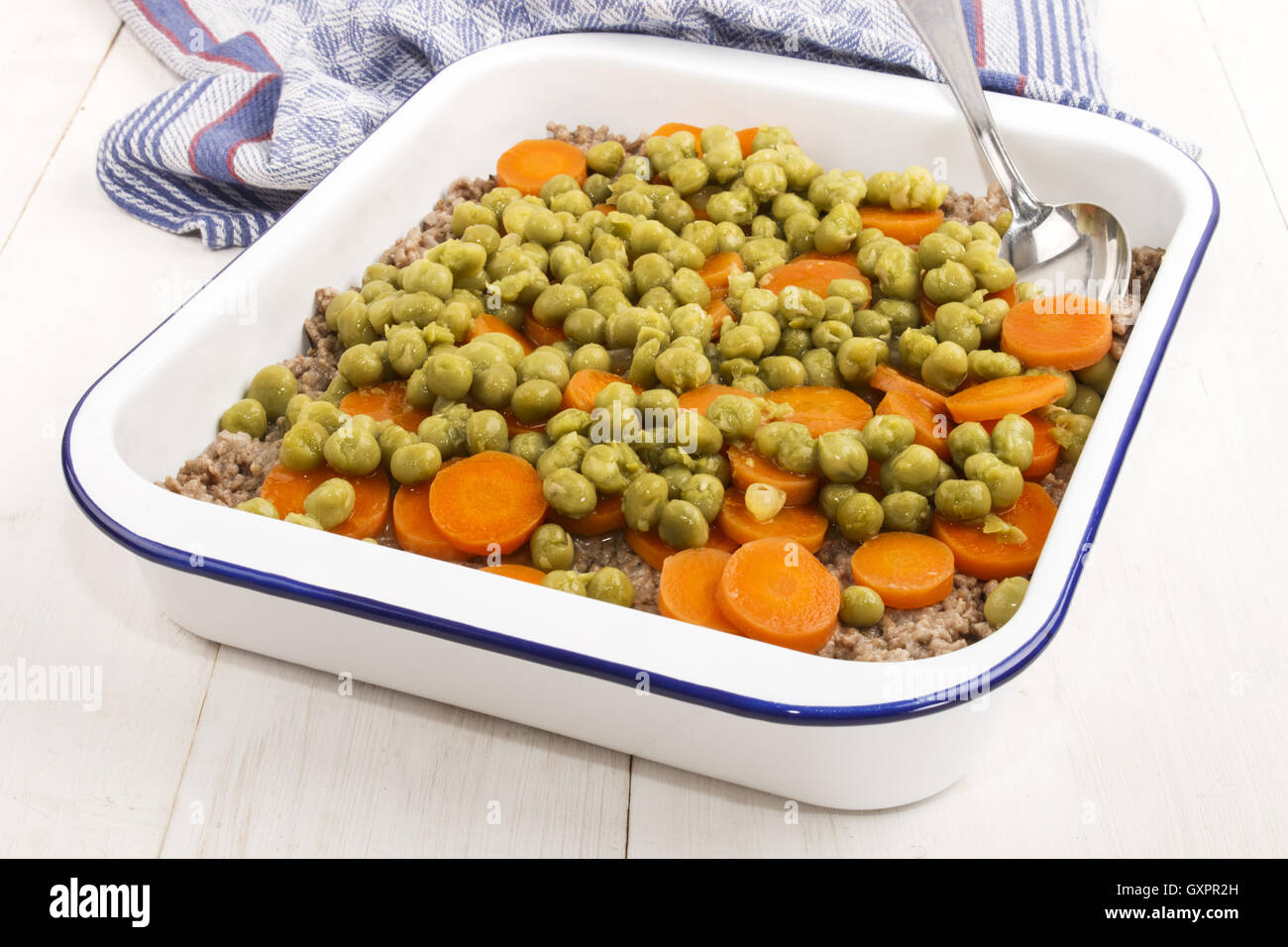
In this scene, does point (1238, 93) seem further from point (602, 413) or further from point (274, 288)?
point (274, 288)

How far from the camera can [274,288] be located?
2.32 metres

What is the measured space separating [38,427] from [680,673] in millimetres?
1644

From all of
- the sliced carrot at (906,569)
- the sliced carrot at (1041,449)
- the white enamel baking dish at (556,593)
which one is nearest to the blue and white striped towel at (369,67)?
the white enamel baking dish at (556,593)

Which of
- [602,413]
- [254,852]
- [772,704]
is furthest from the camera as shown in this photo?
[602,413]

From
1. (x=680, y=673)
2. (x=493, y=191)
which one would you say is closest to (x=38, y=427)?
(x=493, y=191)

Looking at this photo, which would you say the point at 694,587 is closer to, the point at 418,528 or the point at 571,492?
the point at 571,492

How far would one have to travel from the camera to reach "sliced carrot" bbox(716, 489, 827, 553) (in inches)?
79.5

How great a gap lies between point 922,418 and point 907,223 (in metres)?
0.58

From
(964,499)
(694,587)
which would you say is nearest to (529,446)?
(694,587)

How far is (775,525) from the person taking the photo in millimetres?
2031

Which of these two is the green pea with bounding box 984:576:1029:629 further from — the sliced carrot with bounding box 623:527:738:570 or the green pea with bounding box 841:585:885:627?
the sliced carrot with bounding box 623:527:738:570

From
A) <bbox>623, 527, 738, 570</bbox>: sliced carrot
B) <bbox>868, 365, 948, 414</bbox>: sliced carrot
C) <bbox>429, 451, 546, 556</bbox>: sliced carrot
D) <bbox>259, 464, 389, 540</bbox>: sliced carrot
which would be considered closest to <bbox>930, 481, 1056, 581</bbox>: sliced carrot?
Result: <bbox>868, 365, 948, 414</bbox>: sliced carrot

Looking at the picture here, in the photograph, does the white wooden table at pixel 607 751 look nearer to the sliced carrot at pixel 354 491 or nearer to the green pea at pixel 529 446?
the sliced carrot at pixel 354 491

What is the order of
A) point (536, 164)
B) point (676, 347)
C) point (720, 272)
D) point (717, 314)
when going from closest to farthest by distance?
1. point (676, 347)
2. point (717, 314)
3. point (720, 272)
4. point (536, 164)
